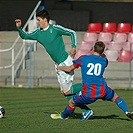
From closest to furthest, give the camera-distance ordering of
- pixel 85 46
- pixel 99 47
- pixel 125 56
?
pixel 99 47 → pixel 125 56 → pixel 85 46

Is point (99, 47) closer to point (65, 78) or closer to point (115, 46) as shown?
point (65, 78)

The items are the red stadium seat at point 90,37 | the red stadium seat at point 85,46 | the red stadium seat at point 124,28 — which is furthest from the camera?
the red stadium seat at point 90,37

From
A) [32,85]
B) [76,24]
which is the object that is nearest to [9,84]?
[32,85]

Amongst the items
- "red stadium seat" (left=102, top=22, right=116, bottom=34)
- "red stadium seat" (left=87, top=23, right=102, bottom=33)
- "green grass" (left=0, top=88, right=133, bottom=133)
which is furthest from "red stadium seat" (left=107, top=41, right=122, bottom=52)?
"green grass" (left=0, top=88, right=133, bottom=133)

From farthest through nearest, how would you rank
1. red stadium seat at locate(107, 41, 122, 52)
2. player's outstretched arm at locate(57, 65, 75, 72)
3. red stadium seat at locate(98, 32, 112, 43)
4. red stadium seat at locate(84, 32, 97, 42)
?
red stadium seat at locate(84, 32, 97, 42) → red stadium seat at locate(98, 32, 112, 43) → red stadium seat at locate(107, 41, 122, 52) → player's outstretched arm at locate(57, 65, 75, 72)

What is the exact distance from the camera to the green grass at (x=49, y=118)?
34.8 feet

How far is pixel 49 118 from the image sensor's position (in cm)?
1234

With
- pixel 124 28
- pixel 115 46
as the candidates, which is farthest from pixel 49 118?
pixel 124 28

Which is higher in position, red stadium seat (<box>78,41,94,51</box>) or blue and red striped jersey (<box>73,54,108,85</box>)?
blue and red striped jersey (<box>73,54,108,85</box>)

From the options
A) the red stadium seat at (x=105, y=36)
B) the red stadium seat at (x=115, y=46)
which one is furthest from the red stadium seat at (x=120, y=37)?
the red stadium seat at (x=115, y=46)

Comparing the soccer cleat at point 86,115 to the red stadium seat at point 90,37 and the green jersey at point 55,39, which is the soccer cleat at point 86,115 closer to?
the green jersey at point 55,39

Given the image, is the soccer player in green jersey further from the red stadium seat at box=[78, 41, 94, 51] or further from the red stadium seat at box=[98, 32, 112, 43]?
the red stadium seat at box=[98, 32, 112, 43]

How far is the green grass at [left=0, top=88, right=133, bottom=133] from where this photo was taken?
10.6m

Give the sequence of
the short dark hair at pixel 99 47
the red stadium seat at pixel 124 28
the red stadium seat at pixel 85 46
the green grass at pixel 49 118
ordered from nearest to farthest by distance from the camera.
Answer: the green grass at pixel 49 118, the short dark hair at pixel 99 47, the red stadium seat at pixel 85 46, the red stadium seat at pixel 124 28
